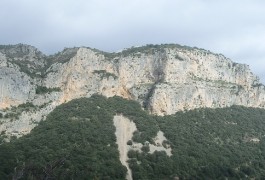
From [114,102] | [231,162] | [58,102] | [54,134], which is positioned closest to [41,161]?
[54,134]

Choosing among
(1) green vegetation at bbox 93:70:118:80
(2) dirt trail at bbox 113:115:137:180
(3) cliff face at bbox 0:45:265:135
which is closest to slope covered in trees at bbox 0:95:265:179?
(2) dirt trail at bbox 113:115:137:180

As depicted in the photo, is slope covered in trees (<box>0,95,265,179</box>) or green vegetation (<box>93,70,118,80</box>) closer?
slope covered in trees (<box>0,95,265,179</box>)

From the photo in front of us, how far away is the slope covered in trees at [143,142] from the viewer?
3524 inches

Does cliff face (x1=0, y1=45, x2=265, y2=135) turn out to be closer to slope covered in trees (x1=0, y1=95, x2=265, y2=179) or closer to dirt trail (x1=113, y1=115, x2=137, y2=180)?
slope covered in trees (x1=0, y1=95, x2=265, y2=179)

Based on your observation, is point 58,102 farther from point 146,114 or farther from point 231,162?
point 231,162

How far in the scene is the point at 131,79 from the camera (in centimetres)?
13112

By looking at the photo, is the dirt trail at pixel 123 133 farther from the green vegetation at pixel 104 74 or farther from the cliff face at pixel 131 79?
the green vegetation at pixel 104 74

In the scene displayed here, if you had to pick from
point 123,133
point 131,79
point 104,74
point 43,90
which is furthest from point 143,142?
point 43,90

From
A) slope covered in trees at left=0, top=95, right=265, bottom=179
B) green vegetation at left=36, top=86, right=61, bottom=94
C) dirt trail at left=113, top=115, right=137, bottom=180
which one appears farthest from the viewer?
green vegetation at left=36, top=86, right=61, bottom=94

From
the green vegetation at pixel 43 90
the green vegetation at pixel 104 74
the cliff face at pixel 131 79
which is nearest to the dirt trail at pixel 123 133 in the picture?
the cliff face at pixel 131 79

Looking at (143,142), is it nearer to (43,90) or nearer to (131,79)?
(131,79)

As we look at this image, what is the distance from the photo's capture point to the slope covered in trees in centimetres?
8950

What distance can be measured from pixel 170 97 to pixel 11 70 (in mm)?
45124

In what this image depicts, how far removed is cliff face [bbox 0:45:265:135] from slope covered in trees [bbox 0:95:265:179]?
12.1 ft
